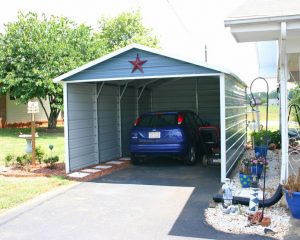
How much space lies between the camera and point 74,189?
734 cm

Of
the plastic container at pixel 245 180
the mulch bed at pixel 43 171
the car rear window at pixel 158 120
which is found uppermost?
the car rear window at pixel 158 120

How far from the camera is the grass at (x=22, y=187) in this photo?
6445mm

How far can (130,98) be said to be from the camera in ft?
42.6

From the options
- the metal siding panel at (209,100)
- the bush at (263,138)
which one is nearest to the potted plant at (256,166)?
the bush at (263,138)

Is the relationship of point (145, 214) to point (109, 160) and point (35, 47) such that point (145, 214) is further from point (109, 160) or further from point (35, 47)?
point (35, 47)

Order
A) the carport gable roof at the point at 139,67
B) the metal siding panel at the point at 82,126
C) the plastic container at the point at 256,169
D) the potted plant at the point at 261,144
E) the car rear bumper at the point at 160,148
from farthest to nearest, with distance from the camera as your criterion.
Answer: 1. the potted plant at the point at 261,144
2. the car rear bumper at the point at 160,148
3. the metal siding panel at the point at 82,126
4. the carport gable roof at the point at 139,67
5. the plastic container at the point at 256,169

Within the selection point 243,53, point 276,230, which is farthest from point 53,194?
point 243,53

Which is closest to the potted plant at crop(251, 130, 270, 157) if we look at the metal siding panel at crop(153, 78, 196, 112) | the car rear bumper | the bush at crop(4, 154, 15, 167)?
the car rear bumper

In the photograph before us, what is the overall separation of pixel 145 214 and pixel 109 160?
571cm

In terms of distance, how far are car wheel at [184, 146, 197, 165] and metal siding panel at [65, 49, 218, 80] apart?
2619mm

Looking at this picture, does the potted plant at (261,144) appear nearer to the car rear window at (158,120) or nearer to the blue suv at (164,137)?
the blue suv at (164,137)

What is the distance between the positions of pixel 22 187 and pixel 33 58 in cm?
1238

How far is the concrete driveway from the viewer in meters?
4.75

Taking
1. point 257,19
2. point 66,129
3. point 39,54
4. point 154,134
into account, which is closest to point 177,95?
point 154,134
